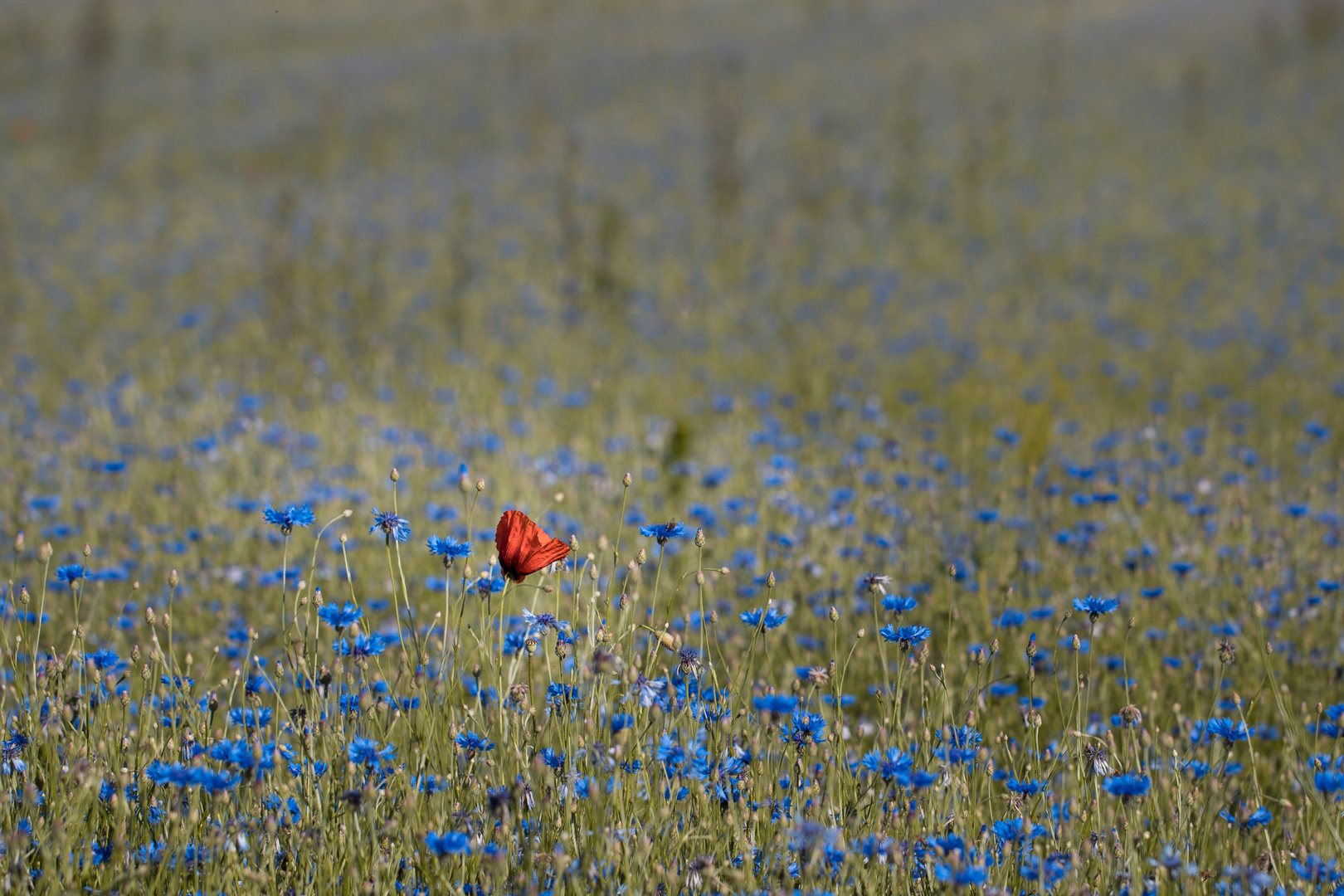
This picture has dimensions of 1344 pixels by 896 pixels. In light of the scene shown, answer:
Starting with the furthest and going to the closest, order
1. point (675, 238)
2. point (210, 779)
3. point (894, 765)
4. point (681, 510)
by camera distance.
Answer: point (675, 238)
point (681, 510)
point (894, 765)
point (210, 779)

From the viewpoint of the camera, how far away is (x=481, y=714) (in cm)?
199

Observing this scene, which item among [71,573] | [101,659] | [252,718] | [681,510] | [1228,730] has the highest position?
[681,510]

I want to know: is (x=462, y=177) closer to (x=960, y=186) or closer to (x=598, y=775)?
(x=960, y=186)

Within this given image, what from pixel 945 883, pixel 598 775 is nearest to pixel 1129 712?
pixel 945 883

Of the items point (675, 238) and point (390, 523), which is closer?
point (390, 523)

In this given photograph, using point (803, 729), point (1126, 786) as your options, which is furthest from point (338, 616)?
point (1126, 786)

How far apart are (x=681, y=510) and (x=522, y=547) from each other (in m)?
2.11

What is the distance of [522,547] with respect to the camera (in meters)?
2.15

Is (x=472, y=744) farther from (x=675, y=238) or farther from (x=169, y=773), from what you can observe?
(x=675, y=238)

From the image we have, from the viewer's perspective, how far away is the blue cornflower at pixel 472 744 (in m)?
1.86

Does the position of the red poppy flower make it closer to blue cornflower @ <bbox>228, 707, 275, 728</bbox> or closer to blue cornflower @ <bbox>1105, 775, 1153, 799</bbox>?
blue cornflower @ <bbox>228, 707, 275, 728</bbox>

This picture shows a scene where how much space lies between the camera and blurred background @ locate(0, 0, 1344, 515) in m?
6.84

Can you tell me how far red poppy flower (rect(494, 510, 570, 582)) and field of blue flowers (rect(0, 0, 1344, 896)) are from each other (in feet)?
0.03

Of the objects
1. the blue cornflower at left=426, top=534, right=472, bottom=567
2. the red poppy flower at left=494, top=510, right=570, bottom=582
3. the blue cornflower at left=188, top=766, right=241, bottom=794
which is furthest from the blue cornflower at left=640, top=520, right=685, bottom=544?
the blue cornflower at left=188, top=766, right=241, bottom=794
